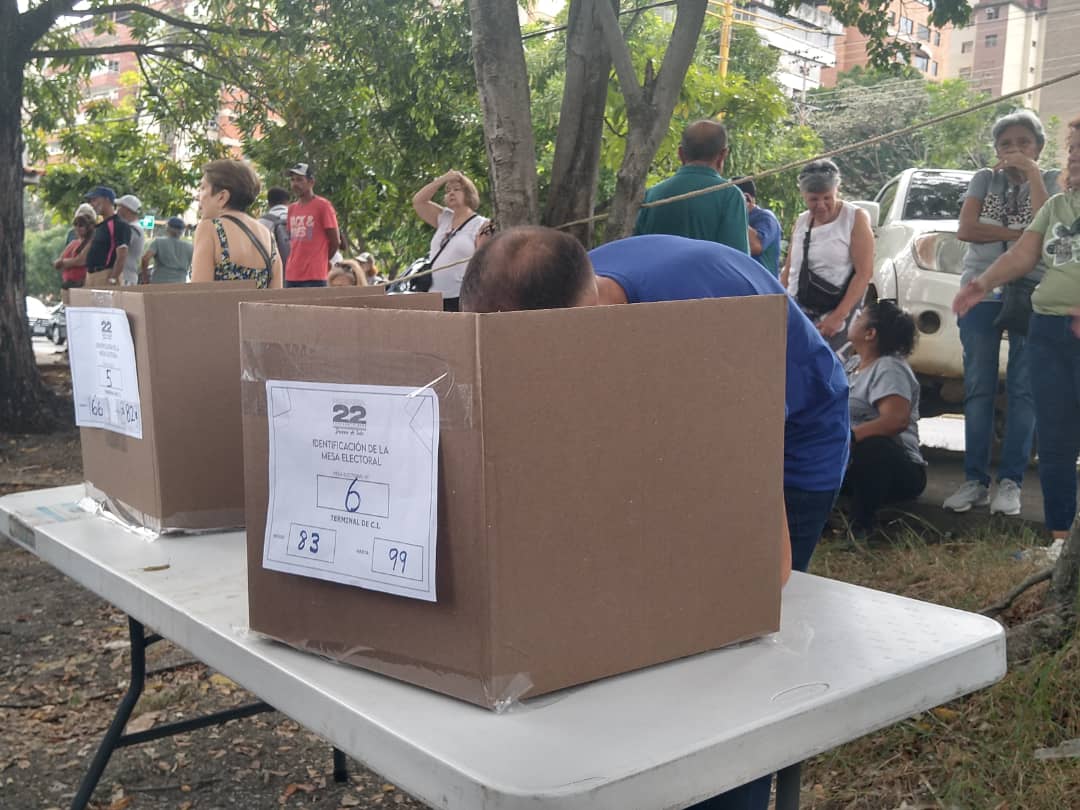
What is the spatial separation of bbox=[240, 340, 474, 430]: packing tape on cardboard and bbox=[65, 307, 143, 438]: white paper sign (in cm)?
57

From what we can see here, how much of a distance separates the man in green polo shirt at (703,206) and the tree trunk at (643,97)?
0.08 m

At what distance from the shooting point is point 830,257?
497cm

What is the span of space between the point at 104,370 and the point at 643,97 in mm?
2482

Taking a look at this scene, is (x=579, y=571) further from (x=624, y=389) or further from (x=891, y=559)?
(x=891, y=559)

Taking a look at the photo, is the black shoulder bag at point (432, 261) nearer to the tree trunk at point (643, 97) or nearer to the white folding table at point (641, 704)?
the tree trunk at point (643, 97)

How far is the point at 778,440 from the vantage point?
1242 mm

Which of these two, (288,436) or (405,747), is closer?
(405,747)

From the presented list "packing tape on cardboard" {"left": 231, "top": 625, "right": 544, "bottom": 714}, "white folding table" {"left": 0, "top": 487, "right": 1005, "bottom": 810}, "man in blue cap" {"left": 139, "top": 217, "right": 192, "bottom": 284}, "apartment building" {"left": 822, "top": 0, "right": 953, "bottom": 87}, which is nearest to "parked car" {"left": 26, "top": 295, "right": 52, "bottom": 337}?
"man in blue cap" {"left": 139, "top": 217, "right": 192, "bottom": 284}

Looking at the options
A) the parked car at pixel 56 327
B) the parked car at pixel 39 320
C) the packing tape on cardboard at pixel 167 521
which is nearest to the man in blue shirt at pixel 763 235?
the packing tape on cardboard at pixel 167 521

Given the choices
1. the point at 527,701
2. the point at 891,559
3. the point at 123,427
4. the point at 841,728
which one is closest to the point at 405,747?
the point at 527,701

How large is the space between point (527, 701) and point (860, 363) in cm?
366

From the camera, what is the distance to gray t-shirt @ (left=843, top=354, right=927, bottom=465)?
4.25 meters

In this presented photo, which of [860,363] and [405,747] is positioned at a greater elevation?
[405,747]

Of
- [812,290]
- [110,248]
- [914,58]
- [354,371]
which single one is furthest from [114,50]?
[914,58]
